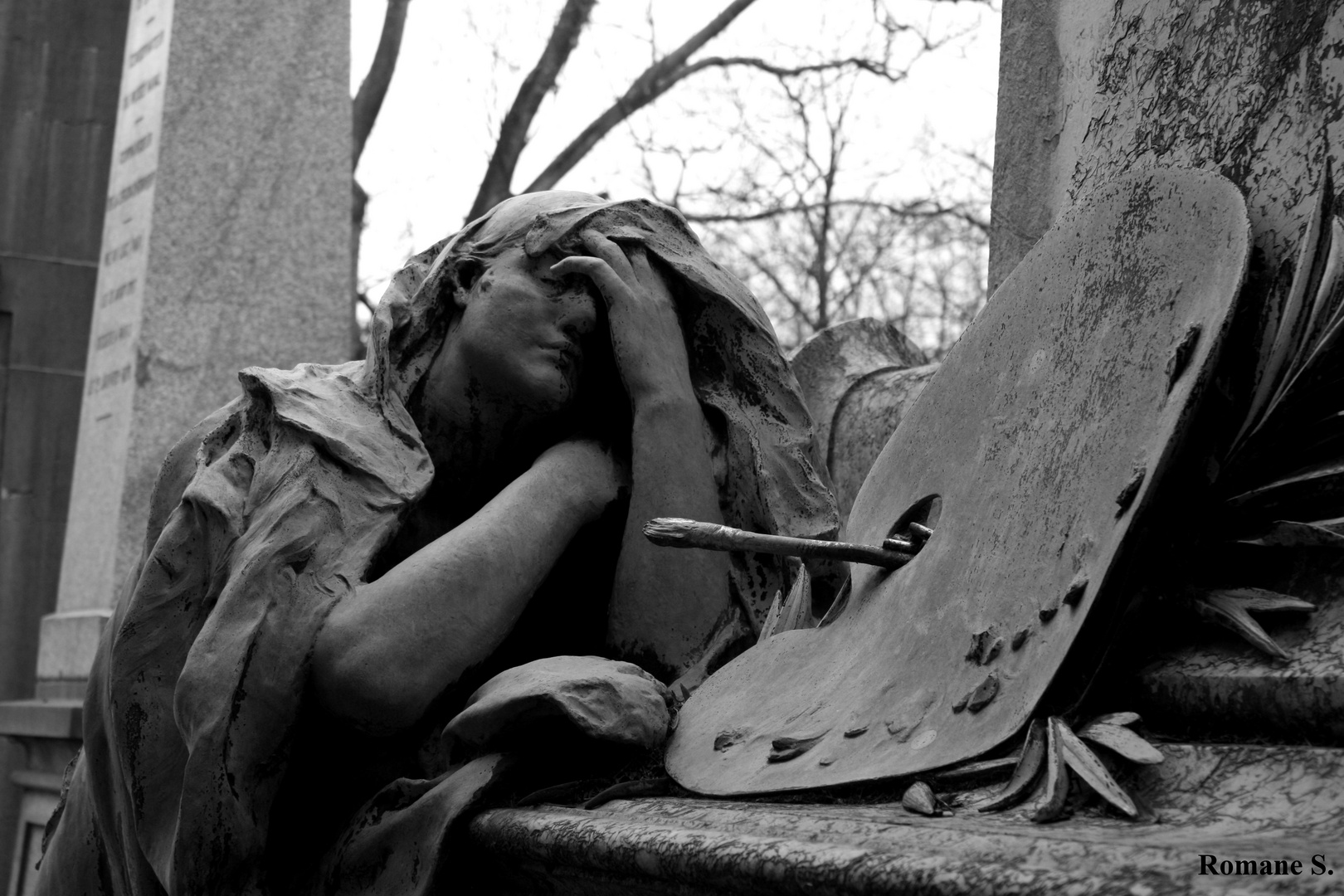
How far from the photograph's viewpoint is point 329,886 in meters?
2.04

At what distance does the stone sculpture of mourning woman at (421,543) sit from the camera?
2037 mm

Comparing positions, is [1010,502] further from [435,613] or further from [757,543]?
→ [435,613]

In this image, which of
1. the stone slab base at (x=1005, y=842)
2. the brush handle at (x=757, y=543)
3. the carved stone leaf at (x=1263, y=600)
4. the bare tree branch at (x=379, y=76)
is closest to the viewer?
the stone slab base at (x=1005, y=842)

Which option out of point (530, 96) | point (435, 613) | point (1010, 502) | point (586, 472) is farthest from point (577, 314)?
point (530, 96)

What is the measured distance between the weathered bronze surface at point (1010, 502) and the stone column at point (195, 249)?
4.81m

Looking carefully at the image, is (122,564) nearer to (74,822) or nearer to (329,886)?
(74,822)

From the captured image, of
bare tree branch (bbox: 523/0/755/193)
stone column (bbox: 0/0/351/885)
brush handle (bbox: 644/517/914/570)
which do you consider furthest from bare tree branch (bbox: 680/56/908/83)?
brush handle (bbox: 644/517/914/570)

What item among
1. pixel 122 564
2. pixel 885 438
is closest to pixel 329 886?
pixel 885 438

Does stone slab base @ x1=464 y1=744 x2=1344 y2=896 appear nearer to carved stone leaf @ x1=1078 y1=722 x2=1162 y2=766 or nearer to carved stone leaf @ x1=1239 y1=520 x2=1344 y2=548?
carved stone leaf @ x1=1078 y1=722 x2=1162 y2=766

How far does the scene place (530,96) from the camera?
12.4 metres

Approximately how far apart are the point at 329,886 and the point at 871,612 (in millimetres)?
818

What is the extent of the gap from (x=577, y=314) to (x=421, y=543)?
1.41 ft

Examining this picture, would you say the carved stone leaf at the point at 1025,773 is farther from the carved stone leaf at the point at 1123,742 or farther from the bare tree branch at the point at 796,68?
the bare tree branch at the point at 796,68

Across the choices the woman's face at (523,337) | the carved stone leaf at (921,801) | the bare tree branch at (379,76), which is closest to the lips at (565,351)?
the woman's face at (523,337)
